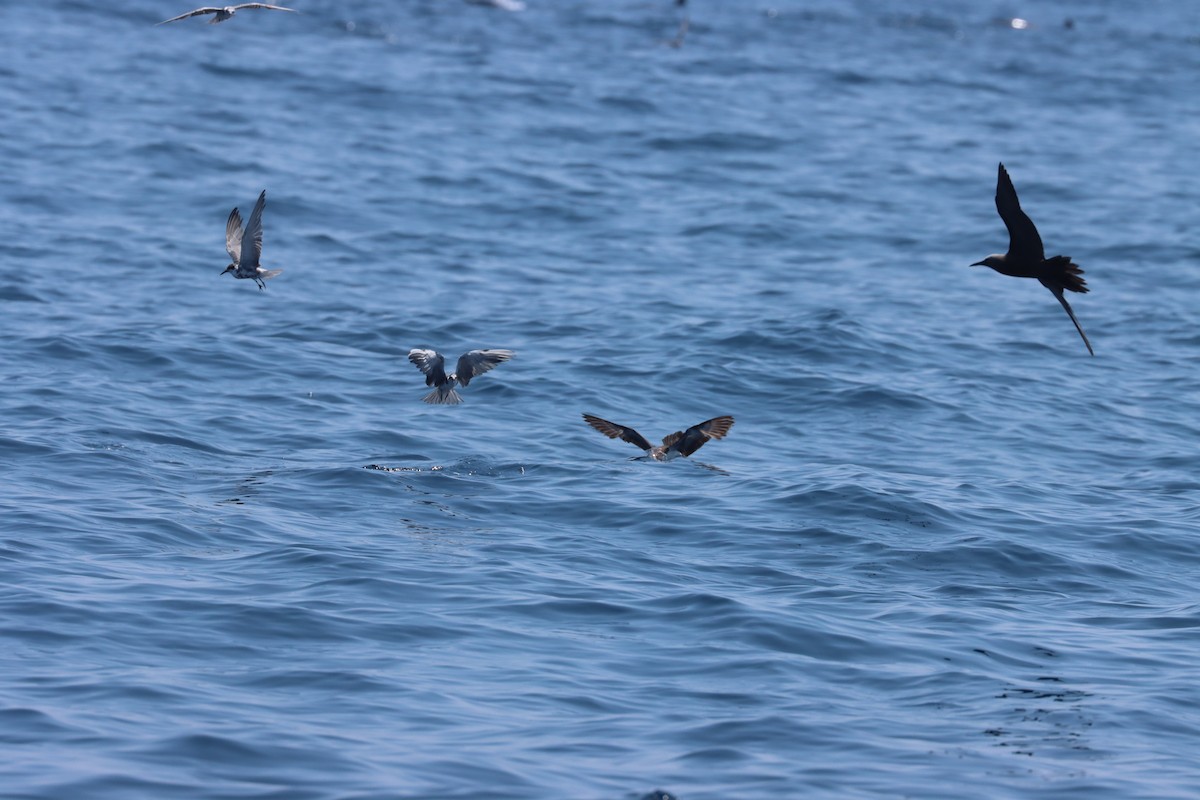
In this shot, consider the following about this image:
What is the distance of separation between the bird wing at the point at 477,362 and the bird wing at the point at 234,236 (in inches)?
90.3

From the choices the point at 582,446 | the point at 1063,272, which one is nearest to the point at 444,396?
the point at 582,446

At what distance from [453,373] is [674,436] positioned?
1.88 meters

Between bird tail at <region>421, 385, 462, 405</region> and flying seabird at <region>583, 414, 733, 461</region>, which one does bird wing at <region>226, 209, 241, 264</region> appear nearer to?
bird tail at <region>421, 385, 462, 405</region>

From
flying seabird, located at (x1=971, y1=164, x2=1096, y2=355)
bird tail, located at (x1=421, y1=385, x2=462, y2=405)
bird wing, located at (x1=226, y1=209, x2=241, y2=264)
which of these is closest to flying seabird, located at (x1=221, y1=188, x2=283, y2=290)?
bird wing, located at (x1=226, y1=209, x2=241, y2=264)

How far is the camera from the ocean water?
862 centimetres

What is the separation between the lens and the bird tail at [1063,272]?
33.6 ft

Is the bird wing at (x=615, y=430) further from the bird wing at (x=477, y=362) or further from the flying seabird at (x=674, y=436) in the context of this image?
the bird wing at (x=477, y=362)

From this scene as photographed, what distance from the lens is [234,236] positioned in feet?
46.5

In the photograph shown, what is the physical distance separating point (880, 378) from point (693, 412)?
2.27m

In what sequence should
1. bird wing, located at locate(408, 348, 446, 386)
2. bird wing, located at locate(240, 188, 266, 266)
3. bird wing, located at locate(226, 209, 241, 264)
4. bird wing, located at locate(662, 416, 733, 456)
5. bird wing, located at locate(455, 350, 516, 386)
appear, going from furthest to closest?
bird wing, located at locate(226, 209, 241, 264)
bird wing, located at locate(240, 188, 266, 266)
bird wing, located at locate(408, 348, 446, 386)
bird wing, located at locate(455, 350, 516, 386)
bird wing, located at locate(662, 416, 733, 456)

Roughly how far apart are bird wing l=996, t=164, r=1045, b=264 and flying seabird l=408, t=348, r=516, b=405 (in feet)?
14.3

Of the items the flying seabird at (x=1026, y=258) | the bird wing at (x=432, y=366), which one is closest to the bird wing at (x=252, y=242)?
the bird wing at (x=432, y=366)

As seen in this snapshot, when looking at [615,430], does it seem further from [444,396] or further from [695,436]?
[444,396]

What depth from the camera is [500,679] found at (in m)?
9.20
